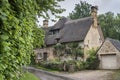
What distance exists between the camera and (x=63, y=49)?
44.0 metres

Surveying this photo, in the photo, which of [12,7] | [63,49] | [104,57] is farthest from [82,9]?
[12,7]

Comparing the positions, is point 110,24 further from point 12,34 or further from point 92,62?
point 12,34

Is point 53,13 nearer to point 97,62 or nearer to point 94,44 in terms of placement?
point 97,62

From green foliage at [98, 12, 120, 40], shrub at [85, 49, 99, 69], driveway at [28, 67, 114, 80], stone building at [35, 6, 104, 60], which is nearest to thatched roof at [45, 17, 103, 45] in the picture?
stone building at [35, 6, 104, 60]

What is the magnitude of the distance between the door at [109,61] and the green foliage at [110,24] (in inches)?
1059

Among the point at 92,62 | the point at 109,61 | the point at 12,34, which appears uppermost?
the point at 12,34

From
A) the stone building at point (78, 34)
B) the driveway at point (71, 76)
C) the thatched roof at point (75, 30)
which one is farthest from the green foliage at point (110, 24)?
the driveway at point (71, 76)

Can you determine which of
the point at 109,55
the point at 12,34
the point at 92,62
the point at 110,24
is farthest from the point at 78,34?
the point at 12,34

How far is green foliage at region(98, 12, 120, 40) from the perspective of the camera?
214ft

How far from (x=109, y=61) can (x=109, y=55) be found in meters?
0.85

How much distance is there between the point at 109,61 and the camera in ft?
123

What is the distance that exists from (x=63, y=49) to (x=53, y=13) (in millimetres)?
31355

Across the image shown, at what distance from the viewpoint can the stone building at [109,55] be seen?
119 feet

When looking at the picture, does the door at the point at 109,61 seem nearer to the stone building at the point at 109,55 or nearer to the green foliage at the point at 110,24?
the stone building at the point at 109,55
